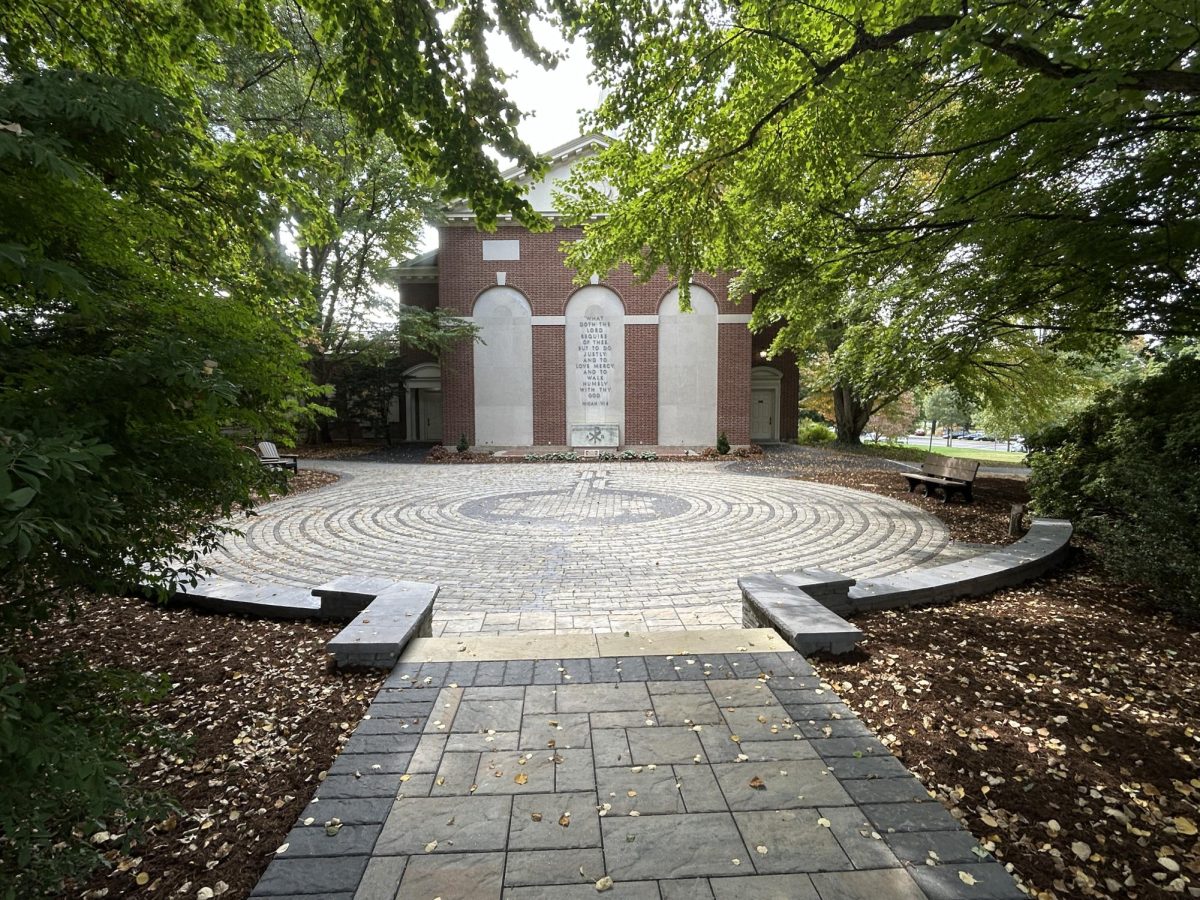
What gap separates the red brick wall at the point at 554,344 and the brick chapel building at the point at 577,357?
0.04 m

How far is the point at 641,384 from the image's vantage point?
20.2 metres

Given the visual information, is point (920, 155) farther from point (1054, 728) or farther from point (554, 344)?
point (554, 344)

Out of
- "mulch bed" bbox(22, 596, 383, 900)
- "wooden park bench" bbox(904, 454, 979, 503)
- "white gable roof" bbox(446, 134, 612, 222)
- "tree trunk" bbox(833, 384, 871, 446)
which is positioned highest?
"white gable roof" bbox(446, 134, 612, 222)

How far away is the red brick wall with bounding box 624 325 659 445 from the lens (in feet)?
65.8

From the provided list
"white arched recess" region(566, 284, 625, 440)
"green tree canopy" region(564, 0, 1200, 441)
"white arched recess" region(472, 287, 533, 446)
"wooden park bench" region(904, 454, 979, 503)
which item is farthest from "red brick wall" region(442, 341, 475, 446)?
"wooden park bench" region(904, 454, 979, 503)

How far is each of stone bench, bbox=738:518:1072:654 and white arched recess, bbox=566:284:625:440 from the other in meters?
15.2

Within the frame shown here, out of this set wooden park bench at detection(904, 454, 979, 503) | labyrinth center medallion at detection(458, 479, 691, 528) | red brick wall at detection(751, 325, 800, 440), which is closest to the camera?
labyrinth center medallion at detection(458, 479, 691, 528)

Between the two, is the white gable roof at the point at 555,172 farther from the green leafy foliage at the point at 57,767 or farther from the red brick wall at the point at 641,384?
the green leafy foliage at the point at 57,767

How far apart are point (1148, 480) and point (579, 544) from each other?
5.67m

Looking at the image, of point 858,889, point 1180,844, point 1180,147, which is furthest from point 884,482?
point 858,889

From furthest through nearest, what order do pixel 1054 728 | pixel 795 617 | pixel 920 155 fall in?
pixel 920 155, pixel 795 617, pixel 1054 728

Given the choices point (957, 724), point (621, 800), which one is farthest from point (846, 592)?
point (621, 800)

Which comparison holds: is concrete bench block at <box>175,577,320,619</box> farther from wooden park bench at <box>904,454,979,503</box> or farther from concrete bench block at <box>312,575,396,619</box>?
wooden park bench at <box>904,454,979,503</box>

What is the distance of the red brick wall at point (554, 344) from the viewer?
19.9m
